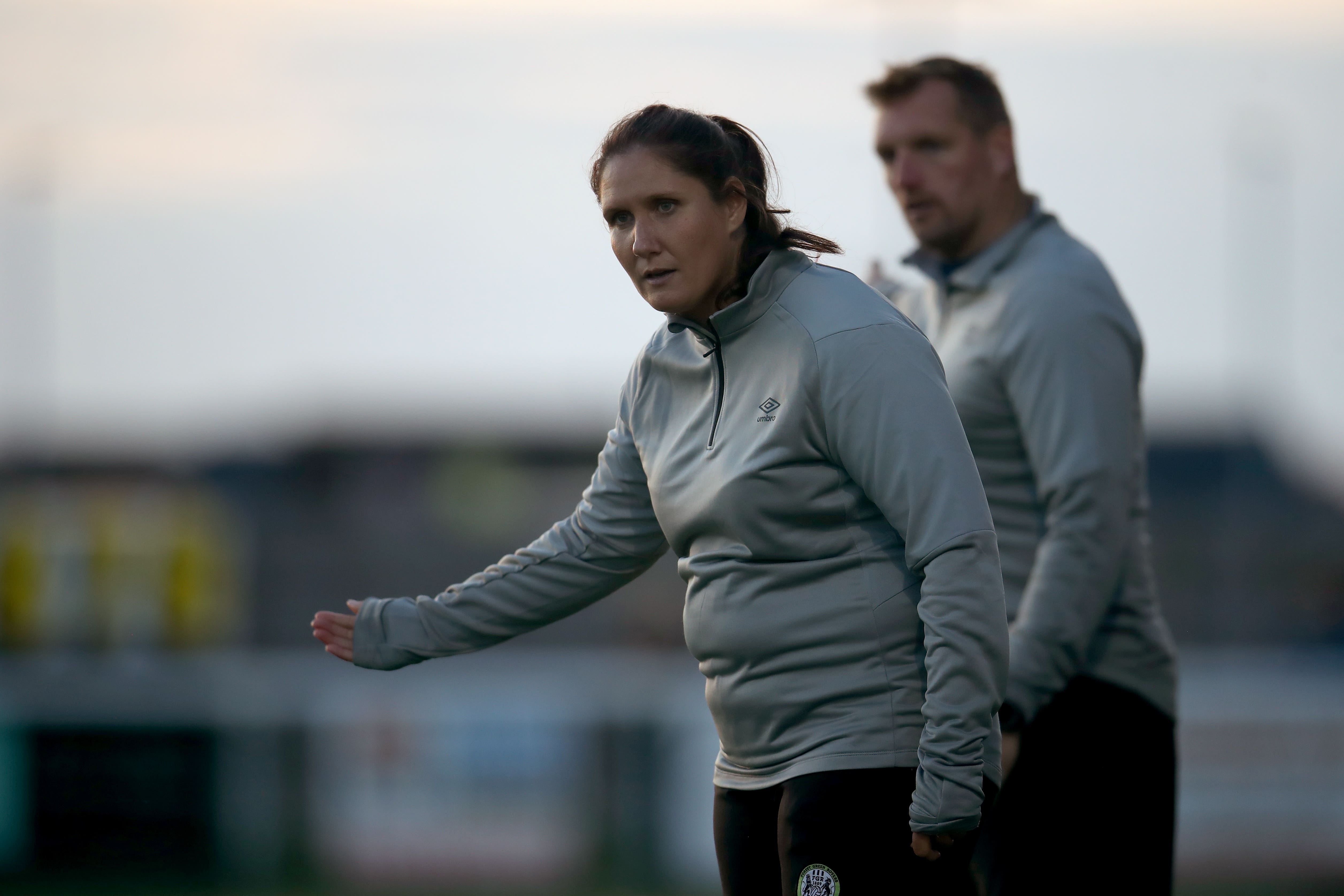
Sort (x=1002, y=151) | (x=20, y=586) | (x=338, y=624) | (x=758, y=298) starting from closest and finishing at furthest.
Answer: (x=758, y=298), (x=338, y=624), (x=1002, y=151), (x=20, y=586)

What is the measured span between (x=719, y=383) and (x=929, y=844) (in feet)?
2.63

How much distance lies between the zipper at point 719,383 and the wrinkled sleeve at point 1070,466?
93 centimetres

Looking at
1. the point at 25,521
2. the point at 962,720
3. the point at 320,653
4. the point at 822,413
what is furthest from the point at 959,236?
the point at 25,521

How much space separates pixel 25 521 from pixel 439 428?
93.9ft

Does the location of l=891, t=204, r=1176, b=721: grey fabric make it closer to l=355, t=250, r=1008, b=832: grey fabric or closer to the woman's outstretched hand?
l=355, t=250, r=1008, b=832: grey fabric

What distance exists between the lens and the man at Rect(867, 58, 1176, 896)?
3205mm

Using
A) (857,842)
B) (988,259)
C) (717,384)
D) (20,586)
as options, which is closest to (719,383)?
(717,384)

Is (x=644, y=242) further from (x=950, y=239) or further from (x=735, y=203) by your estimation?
(x=950, y=239)

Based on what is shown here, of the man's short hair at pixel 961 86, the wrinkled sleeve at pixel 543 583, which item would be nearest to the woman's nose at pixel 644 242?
the wrinkled sleeve at pixel 543 583

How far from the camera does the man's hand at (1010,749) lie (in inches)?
128

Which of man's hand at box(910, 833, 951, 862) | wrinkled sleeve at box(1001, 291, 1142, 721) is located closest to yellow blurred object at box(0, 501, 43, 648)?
wrinkled sleeve at box(1001, 291, 1142, 721)

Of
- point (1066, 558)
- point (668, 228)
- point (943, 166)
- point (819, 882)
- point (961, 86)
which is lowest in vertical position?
point (819, 882)

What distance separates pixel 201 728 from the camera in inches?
421

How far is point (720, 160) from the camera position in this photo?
2578mm
